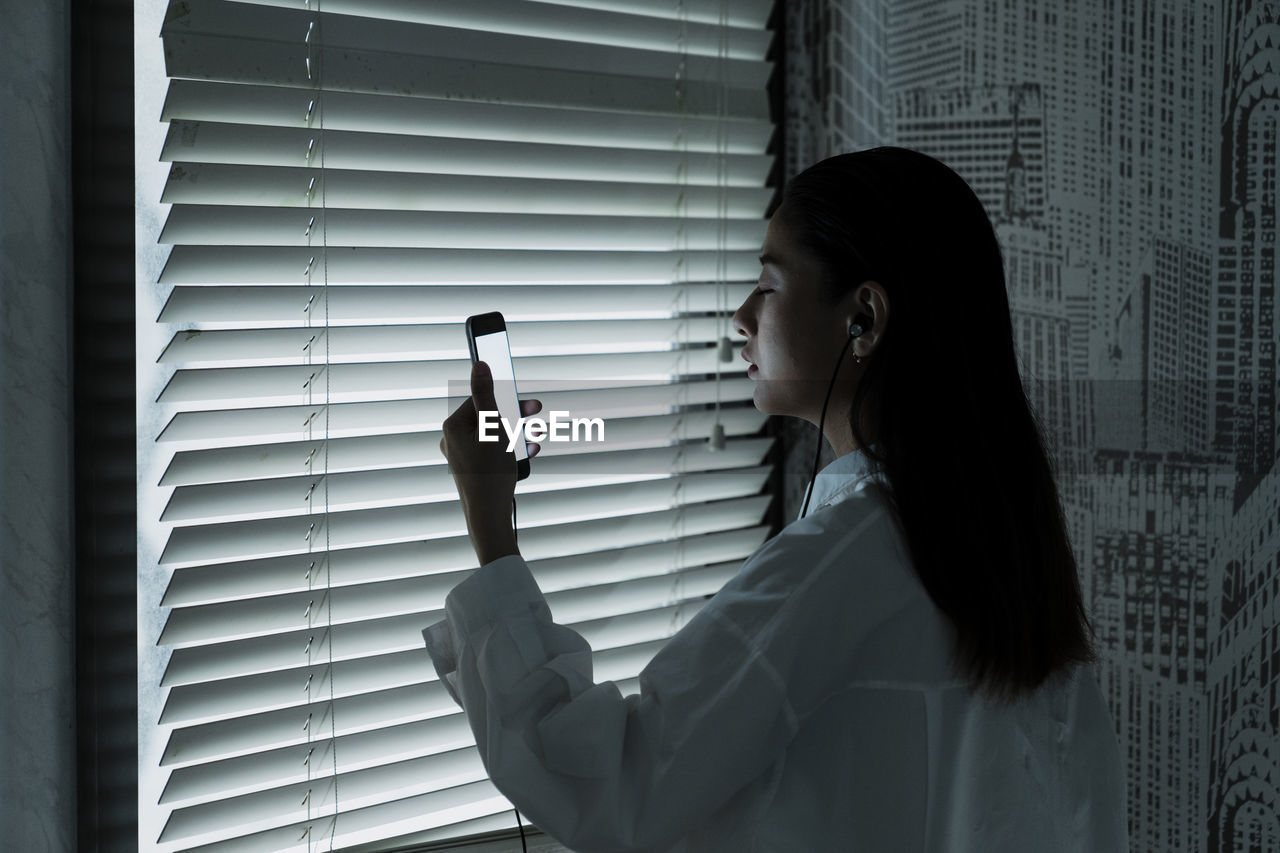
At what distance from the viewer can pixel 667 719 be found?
78 cm

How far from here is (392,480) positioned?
1289 millimetres

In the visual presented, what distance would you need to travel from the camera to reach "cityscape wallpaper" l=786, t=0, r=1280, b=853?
1.22 m

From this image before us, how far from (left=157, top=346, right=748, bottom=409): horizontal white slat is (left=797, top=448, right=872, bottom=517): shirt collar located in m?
0.53

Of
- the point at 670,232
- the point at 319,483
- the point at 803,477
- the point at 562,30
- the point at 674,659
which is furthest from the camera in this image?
the point at 803,477

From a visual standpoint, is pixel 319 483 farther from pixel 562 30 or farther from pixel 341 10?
pixel 562 30

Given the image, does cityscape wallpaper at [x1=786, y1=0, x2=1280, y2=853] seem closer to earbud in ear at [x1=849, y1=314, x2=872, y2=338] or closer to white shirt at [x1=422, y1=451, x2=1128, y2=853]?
white shirt at [x1=422, y1=451, x2=1128, y2=853]

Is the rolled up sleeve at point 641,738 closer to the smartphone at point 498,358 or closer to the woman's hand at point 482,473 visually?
the woman's hand at point 482,473

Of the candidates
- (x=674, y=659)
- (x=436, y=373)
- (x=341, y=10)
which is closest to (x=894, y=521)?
(x=674, y=659)

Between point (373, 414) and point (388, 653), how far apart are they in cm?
30

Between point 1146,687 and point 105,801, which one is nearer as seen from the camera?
point 105,801

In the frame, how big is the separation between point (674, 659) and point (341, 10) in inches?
35.2

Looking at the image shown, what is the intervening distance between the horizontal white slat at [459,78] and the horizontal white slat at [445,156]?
0.06 meters

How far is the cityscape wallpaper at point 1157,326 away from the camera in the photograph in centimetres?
122

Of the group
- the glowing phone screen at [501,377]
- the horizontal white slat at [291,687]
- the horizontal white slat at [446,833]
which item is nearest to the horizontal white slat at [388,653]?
the horizontal white slat at [291,687]
